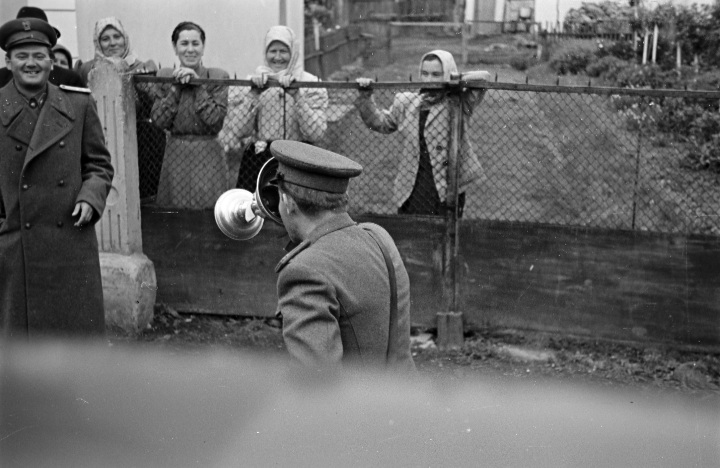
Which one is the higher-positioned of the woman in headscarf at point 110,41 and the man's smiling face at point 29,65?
the woman in headscarf at point 110,41

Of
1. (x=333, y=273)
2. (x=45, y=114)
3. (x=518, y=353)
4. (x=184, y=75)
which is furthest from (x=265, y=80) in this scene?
(x=333, y=273)

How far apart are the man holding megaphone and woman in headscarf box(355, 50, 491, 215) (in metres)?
3.26

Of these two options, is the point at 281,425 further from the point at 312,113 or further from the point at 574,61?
the point at 574,61

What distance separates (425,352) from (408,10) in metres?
25.5

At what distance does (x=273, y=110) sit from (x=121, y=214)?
131 centimetres

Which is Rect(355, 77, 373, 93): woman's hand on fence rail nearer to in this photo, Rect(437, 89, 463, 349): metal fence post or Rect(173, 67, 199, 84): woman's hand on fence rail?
Rect(437, 89, 463, 349): metal fence post

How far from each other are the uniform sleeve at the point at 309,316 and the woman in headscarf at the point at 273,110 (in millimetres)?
3711

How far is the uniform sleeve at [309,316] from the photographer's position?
Answer: 2607 mm

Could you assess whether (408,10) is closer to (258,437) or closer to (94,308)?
(94,308)

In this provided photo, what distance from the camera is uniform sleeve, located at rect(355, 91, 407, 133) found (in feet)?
20.4

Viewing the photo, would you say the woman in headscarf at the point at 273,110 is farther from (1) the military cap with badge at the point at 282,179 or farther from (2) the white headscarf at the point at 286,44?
(1) the military cap with badge at the point at 282,179

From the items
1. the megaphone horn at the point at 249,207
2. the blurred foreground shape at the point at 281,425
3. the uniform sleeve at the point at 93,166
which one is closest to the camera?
the blurred foreground shape at the point at 281,425

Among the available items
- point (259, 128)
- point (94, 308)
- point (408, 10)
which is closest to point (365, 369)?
point (94, 308)

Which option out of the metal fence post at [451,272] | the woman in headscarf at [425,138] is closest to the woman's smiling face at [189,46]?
the woman in headscarf at [425,138]
